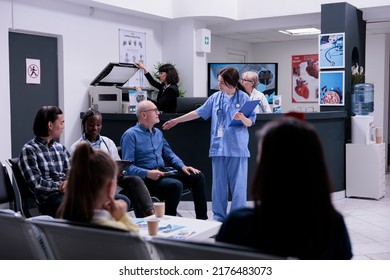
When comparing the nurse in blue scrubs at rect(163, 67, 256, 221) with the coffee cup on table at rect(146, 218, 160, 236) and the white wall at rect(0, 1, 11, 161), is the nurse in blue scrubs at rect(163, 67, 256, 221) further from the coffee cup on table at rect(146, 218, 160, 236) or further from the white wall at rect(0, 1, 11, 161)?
the coffee cup on table at rect(146, 218, 160, 236)

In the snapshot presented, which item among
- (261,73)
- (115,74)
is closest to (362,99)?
(261,73)

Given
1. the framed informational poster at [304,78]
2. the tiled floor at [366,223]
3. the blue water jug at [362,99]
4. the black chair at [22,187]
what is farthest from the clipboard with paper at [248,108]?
the framed informational poster at [304,78]

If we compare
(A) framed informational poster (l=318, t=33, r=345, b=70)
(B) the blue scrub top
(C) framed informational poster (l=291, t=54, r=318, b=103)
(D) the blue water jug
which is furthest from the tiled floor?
(C) framed informational poster (l=291, t=54, r=318, b=103)

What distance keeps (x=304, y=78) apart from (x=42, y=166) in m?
7.29

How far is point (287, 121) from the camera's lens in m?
1.52

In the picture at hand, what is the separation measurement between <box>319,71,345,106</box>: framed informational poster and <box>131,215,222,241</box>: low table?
388 centimetres

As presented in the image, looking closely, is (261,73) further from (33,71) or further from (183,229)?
(183,229)

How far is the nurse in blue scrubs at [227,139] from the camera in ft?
15.3

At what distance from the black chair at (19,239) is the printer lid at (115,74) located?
427 cm

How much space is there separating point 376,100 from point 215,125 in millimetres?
5196

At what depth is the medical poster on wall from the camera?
6.83 meters

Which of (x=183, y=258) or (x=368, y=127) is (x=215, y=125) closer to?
(x=368, y=127)

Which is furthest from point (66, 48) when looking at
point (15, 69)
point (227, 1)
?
point (227, 1)

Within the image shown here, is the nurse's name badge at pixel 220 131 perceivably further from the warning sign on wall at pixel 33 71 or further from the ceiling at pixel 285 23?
the ceiling at pixel 285 23
